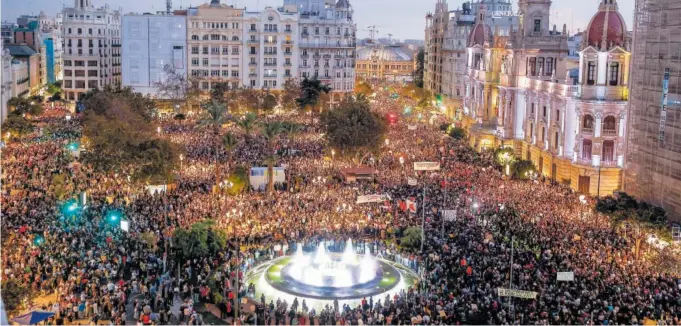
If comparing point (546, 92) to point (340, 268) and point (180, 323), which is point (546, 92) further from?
point (180, 323)

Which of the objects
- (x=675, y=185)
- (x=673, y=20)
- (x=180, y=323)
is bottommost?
(x=180, y=323)

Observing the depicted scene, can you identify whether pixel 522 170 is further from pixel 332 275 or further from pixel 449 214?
pixel 332 275

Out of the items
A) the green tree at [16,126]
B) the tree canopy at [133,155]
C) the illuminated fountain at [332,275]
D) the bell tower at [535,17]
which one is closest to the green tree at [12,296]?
the illuminated fountain at [332,275]

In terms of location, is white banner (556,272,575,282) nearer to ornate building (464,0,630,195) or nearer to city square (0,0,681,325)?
city square (0,0,681,325)

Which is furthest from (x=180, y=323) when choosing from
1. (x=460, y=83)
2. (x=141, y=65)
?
(x=141, y=65)

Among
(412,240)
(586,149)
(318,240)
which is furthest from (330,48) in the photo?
(412,240)

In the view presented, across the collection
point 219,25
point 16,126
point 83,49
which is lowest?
point 16,126
